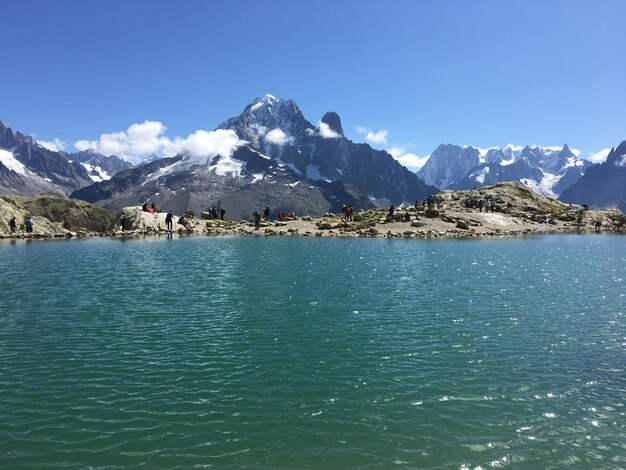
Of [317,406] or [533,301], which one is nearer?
[317,406]

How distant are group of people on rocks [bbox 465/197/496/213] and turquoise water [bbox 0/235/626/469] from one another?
275ft

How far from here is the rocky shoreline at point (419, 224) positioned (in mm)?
97000

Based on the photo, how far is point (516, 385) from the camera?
57.3 feet

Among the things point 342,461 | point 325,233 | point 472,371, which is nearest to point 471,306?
point 472,371

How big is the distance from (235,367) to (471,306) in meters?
18.4

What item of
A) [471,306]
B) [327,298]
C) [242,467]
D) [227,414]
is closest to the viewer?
[242,467]

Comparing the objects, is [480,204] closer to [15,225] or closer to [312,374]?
[312,374]

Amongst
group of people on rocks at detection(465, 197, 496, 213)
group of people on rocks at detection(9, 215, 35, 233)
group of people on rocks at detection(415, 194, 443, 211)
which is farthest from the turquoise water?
group of people on rocks at detection(465, 197, 496, 213)

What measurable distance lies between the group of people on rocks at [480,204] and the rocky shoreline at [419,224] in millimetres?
681

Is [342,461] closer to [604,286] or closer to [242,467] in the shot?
[242,467]

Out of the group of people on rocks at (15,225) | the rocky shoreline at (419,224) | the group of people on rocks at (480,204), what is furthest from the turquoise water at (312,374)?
the group of people on rocks at (480,204)

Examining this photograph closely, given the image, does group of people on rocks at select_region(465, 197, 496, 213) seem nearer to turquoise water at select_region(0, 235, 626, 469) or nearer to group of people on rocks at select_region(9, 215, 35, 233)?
turquoise water at select_region(0, 235, 626, 469)

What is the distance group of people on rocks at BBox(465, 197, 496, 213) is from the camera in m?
120

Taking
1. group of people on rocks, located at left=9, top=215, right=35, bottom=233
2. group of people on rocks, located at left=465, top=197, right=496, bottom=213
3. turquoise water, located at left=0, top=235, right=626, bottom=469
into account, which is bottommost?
turquoise water, located at left=0, top=235, right=626, bottom=469
